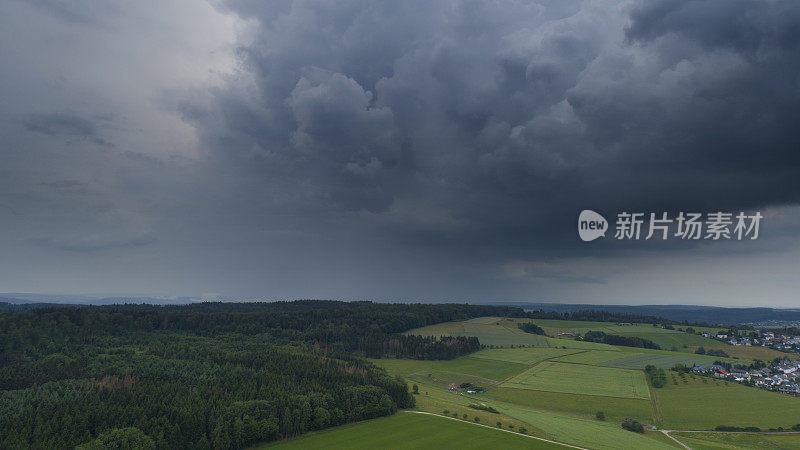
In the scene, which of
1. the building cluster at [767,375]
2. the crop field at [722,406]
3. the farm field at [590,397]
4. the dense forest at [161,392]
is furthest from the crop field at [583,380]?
the dense forest at [161,392]

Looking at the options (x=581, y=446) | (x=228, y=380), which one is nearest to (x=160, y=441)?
(x=228, y=380)

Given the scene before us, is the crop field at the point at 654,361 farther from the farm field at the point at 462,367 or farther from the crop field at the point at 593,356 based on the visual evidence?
the farm field at the point at 462,367

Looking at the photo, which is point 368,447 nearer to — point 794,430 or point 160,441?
point 160,441

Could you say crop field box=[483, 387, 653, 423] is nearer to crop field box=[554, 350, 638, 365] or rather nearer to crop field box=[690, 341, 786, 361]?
crop field box=[554, 350, 638, 365]

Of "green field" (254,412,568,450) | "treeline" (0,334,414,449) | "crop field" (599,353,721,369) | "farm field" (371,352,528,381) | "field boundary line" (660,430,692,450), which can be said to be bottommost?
"farm field" (371,352,528,381)

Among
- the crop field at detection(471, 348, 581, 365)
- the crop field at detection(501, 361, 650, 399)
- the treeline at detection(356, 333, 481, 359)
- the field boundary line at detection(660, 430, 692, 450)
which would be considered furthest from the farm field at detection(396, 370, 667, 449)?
the treeline at detection(356, 333, 481, 359)

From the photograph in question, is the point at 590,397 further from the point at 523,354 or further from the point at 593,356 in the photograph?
the point at 593,356
